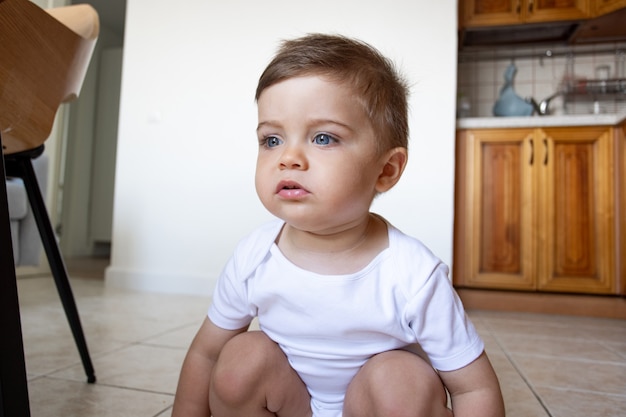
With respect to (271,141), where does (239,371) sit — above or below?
below

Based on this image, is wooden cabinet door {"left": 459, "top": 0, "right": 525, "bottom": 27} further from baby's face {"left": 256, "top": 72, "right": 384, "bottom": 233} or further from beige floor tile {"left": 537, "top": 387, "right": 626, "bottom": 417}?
baby's face {"left": 256, "top": 72, "right": 384, "bottom": 233}

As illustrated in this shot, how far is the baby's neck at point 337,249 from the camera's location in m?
0.57

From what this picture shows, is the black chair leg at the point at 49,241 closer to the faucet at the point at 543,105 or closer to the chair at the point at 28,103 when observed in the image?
the chair at the point at 28,103

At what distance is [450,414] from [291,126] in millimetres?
361

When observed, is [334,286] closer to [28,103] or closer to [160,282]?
[28,103]

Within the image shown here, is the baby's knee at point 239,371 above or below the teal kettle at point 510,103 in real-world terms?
below

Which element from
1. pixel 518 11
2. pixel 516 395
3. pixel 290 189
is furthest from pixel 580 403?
pixel 518 11

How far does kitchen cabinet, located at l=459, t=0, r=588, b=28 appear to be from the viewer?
2.46 metres

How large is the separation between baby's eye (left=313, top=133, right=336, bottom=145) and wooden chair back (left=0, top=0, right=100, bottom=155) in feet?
1.31

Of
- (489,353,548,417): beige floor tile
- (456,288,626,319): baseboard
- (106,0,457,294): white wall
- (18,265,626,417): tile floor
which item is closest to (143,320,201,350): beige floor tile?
(18,265,626,417): tile floor

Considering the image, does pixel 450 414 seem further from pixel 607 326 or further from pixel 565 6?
pixel 565 6

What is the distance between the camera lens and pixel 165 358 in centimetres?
115

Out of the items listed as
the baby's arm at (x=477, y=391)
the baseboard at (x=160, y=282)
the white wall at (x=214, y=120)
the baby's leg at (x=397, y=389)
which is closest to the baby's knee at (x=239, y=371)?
the baby's leg at (x=397, y=389)

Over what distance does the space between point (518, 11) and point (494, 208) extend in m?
1.04
